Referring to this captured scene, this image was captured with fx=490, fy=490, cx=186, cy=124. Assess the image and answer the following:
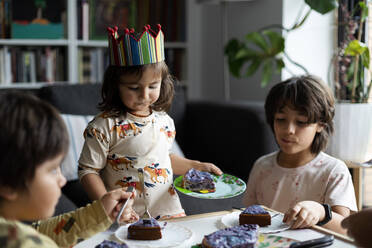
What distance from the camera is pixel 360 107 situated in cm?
238

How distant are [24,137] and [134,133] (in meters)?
0.68

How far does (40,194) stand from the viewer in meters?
0.87

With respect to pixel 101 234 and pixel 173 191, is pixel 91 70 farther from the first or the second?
pixel 101 234

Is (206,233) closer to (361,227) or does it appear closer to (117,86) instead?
(361,227)

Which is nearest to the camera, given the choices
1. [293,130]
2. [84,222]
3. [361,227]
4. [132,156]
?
[361,227]

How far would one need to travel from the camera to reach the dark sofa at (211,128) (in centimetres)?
242

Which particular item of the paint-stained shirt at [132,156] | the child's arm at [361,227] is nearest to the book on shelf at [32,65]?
the paint-stained shirt at [132,156]

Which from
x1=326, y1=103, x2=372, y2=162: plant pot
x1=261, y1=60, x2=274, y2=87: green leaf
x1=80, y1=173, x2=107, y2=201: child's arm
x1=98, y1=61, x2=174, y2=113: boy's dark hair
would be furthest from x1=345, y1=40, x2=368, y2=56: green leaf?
x1=80, y1=173, x2=107, y2=201: child's arm

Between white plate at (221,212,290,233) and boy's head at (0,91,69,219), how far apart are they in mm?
503

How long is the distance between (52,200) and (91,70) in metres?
2.95

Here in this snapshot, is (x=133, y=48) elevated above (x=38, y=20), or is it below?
below

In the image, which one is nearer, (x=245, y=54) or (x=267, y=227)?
(x=267, y=227)

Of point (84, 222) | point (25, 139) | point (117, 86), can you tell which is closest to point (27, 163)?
point (25, 139)

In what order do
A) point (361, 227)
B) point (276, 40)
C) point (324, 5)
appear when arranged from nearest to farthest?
point (361, 227) < point (324, 5) < point (276, 40)
